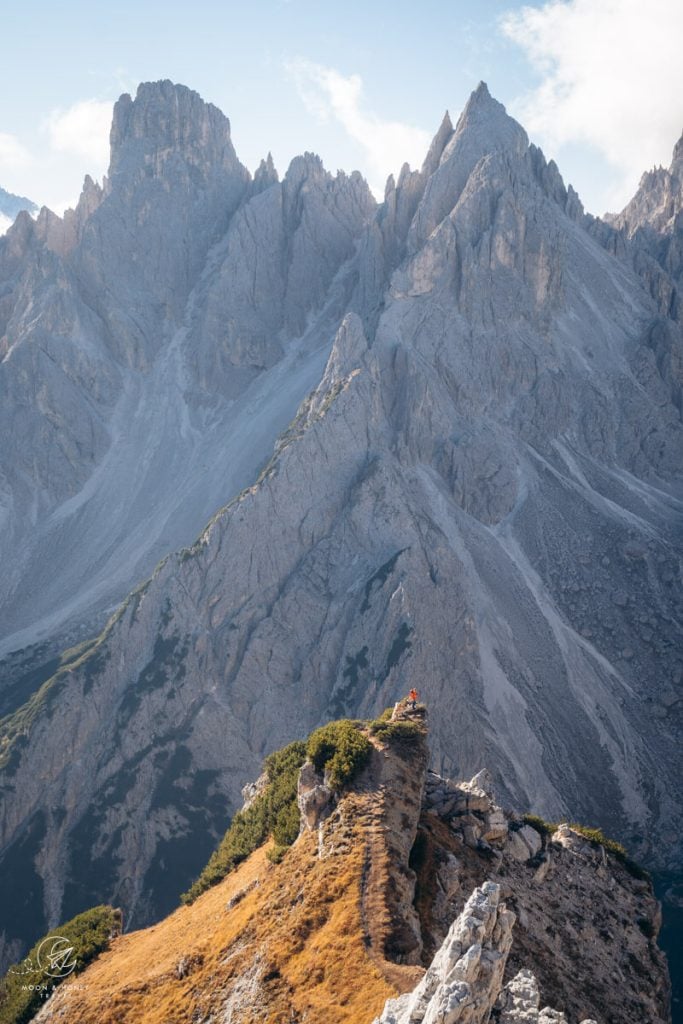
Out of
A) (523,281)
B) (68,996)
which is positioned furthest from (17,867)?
Answer: (523,281)

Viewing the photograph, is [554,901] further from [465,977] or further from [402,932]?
[465,977]

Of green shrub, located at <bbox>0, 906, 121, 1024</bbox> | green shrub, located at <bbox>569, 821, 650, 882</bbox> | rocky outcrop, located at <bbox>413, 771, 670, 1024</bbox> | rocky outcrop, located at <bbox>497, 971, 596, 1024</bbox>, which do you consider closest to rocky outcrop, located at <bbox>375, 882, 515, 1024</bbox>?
rocky outcrop, located at <bbox>497, 971, 596, 1024</bbox>

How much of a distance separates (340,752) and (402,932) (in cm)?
→ 903

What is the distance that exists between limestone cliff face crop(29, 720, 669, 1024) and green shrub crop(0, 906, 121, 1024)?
1085mm

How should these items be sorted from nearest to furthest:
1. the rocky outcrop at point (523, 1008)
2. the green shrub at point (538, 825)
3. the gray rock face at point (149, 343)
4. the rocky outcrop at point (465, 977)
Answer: the rocky outcrop at point (465, 977), the rocky outcrop at point (523, 1008), the green shrub at point (538, 825), the gray rock face at point (149, 343)

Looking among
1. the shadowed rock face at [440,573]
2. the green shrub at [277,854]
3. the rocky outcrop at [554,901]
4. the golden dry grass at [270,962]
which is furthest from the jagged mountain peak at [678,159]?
the golden dry grass at [270,962]

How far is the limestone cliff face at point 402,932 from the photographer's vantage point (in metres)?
20.9

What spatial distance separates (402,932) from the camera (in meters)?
25.9

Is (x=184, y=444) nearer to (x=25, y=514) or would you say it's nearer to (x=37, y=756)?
(x=25, y=514)

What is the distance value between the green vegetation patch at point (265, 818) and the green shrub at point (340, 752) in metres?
3.03

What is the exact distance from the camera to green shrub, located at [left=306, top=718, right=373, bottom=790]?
A: 3288 centimetres

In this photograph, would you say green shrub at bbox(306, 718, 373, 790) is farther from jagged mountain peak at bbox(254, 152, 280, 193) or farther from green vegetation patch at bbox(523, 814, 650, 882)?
jagged mountain peak at bbox(254, 152, 280, 193)

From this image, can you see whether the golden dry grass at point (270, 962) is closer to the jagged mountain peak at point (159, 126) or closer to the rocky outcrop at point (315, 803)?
the rocky outcrop at point (315, 803)

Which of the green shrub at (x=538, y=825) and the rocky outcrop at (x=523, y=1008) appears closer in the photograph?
the rocky outcrop at (x=523, y=1008)
